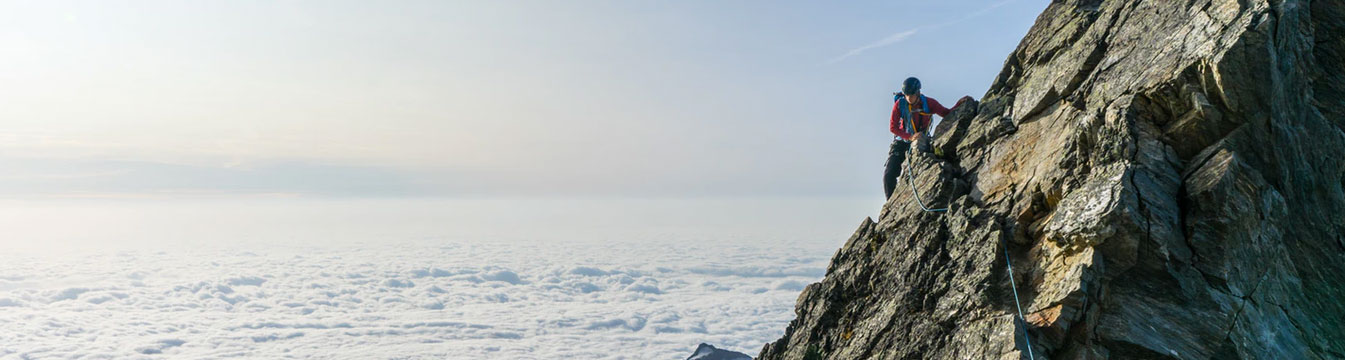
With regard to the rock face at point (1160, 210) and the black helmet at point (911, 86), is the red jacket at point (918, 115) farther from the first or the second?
the rock face at point (1160, 210)

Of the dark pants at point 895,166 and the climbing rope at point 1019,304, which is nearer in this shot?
the climbing rope at point 1019,304

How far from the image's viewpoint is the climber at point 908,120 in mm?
17688

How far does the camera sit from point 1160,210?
10.4 m

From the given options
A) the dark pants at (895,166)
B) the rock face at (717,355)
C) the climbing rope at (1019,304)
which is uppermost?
the dark pants at (895,166)

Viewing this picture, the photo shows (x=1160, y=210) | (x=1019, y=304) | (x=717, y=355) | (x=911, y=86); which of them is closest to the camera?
(x=1160, y=210)

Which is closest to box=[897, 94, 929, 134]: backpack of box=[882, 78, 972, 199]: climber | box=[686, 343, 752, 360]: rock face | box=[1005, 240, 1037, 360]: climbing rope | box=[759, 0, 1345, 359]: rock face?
box=[882, 78, 972, 199]: climber

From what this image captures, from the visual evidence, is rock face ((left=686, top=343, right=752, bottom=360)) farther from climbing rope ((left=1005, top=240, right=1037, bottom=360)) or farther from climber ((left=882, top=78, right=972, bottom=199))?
climbing rope ((left=1005, top=240, right=1037, bottom=360))

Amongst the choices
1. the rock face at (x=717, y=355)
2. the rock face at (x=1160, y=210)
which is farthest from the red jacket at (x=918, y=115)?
the rock face at (x=717, y=355)

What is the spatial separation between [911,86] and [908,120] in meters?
0.98

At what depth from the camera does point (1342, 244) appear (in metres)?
11.7

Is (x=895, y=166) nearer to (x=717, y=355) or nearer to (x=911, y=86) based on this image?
(x=911, y=86)

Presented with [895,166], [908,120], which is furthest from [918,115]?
[895,166]

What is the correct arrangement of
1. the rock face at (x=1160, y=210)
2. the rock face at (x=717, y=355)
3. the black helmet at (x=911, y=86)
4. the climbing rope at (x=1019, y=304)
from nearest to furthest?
the rock face at (x=1160, y=210), the climbing rope at (x=1019, y=304), the black helmet at (x=911, y=86), the rock face at (x=717, y=355)

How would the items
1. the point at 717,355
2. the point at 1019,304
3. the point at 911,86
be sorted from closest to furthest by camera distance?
the point at 1019,304 → the point at 911,86 → the point at 717,355
